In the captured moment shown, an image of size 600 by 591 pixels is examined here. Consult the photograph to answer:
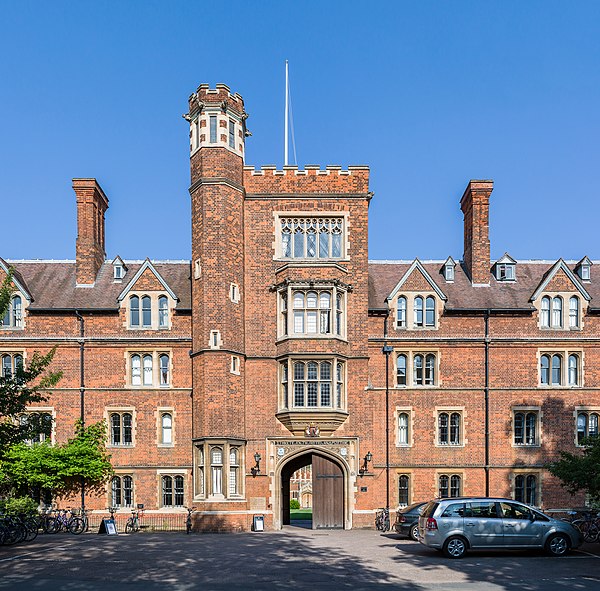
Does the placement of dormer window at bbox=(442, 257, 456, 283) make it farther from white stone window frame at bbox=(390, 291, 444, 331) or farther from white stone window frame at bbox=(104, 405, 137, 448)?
white stone window frame at bbox=(104, 405, 137, 448)

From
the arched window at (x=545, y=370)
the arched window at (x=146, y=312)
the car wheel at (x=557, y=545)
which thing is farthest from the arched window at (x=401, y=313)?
the car wheel at (x=557, y=545)

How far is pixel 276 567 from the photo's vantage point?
19.5 m

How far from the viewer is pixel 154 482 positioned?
105 ft

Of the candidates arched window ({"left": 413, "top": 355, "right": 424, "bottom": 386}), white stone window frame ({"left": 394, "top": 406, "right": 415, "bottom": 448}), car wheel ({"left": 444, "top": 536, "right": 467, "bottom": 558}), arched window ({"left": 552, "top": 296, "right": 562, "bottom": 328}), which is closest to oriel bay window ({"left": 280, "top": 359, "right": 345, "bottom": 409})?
white stone window frame ({"left": 394, "top": 406, "right": 415, "bottom": 448})

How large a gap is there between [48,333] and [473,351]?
18678 mm

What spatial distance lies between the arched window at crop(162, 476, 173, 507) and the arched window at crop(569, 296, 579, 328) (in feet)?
62.0

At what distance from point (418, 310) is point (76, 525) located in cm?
1693

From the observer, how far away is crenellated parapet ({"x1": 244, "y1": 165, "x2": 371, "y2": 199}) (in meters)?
32.7

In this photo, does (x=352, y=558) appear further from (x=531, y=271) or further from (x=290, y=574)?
(x=531, y=271)

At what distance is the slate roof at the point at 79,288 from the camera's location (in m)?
33.6

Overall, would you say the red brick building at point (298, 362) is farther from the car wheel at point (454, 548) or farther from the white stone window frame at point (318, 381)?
the car wheel at point (454, 548)

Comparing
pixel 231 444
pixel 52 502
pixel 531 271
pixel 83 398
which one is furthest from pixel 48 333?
pixel 531 271

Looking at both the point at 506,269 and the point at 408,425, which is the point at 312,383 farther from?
the point at 506,269

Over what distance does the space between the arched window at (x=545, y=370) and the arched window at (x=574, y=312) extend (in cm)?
193
